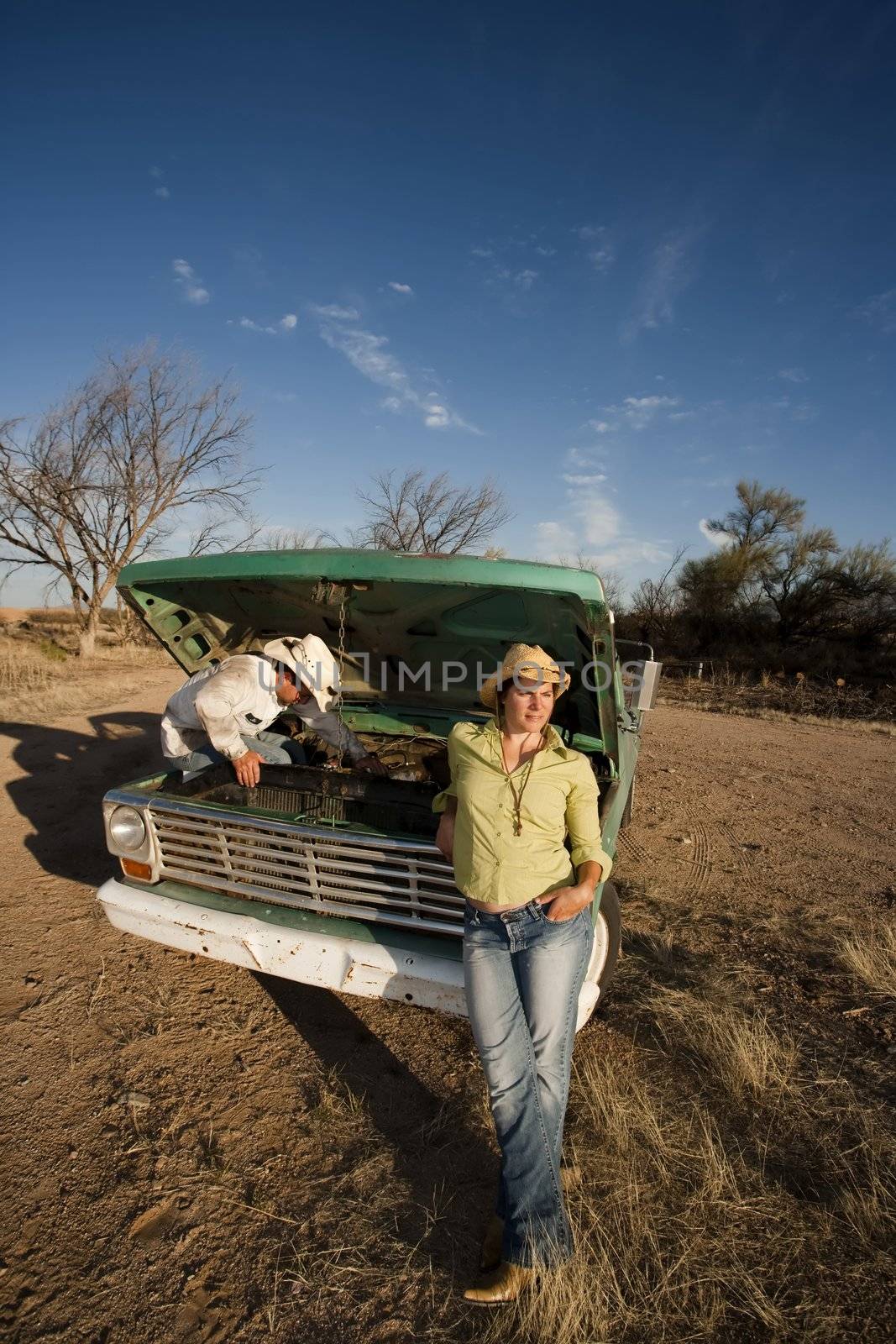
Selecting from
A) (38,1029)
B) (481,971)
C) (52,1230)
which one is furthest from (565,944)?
(38,1029)

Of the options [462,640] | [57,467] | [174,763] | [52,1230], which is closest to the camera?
[52,1230]

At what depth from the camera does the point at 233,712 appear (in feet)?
9.96

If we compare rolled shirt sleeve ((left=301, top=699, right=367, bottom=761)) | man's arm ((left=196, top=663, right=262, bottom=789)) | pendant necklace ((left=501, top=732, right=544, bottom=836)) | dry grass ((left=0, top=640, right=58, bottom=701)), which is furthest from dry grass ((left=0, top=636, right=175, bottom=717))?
pendant necklace ((left=501, top=732, right=544, bottom=836))

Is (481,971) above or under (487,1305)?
above

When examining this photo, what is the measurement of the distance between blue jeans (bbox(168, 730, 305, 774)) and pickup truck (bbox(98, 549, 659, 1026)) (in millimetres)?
189

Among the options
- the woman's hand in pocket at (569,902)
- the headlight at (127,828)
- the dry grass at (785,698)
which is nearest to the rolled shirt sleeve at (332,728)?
the headlight at (127,828)

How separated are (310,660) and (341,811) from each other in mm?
961

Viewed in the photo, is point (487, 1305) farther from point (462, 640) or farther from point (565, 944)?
point (462, 640)

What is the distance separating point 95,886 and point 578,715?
10.4 feet

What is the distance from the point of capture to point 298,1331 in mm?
1516

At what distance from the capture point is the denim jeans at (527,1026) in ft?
5.80

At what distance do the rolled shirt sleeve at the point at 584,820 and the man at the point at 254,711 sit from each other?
4.93 feet

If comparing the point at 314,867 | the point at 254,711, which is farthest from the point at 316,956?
the point at 254,711

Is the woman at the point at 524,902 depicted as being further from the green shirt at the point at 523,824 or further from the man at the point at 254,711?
the man at the point at 254,711
